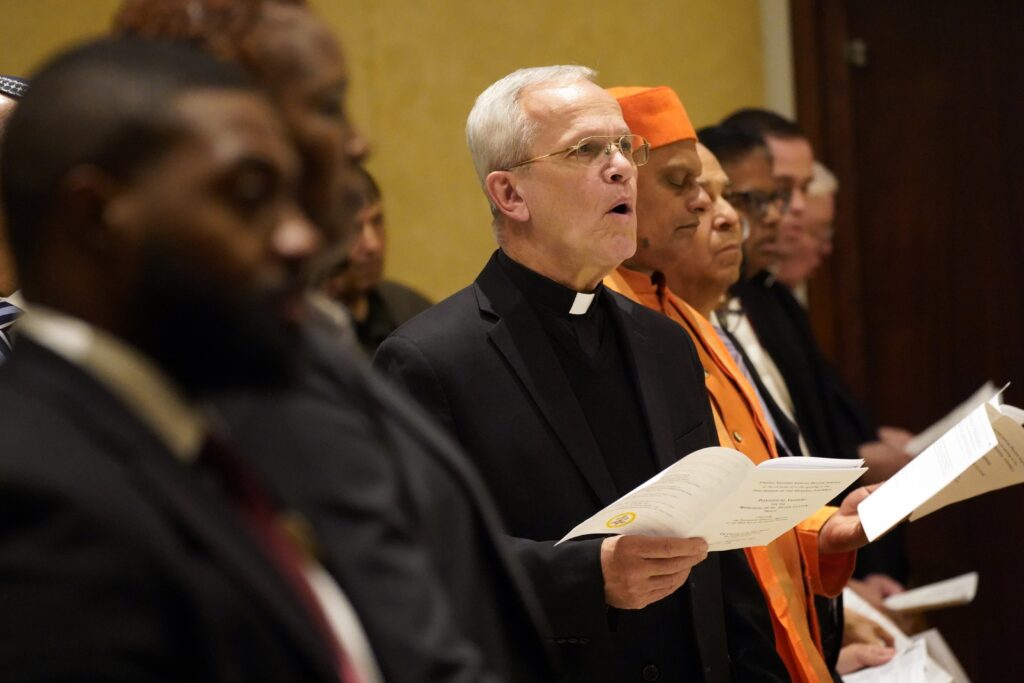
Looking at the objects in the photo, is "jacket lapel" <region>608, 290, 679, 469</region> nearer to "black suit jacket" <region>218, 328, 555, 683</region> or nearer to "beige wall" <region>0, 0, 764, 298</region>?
"black suit jacket" <region>218, 328, 555, 683</region>

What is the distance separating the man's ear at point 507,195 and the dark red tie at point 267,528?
171 cm

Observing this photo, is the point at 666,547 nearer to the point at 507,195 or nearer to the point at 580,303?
the point at 580,303

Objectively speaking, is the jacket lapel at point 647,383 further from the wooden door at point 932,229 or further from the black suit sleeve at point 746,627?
the wooden door at point 932,229

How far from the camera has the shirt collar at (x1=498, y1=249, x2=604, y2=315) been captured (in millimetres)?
2623

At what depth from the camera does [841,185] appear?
5727mm

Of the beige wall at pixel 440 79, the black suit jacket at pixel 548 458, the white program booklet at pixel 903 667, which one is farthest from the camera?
the beige wall at pixel 440 79

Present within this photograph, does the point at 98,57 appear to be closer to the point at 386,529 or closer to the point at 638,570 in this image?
the point at 386,529

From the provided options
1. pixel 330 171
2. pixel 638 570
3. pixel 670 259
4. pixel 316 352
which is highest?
pixel 330 171

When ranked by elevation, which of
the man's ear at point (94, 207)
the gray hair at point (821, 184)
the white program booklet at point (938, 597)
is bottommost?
the white program booklet at point (938, 597)

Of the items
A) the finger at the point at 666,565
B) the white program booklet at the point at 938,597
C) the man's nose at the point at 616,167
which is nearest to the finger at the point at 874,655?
the white program booklet at the point at 938,597

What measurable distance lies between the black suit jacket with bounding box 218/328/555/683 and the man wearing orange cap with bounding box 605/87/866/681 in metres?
1.61

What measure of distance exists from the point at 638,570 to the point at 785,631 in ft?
2.23

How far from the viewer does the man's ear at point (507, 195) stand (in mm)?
2678

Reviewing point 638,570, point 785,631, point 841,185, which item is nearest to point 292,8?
point 638,570
